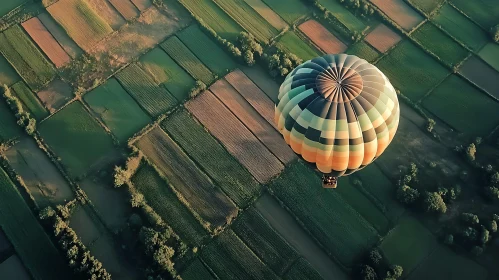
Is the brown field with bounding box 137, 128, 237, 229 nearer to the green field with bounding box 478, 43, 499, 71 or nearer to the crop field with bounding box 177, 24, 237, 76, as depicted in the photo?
the crop field with bounding box 177, 24, 237, 76

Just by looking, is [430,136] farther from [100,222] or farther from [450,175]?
[100,222]

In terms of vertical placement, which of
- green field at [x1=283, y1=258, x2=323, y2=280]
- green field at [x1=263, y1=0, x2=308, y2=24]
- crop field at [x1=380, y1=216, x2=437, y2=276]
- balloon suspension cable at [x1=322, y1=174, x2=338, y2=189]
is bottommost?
crop field at [x1=380, y1=216, x2=437, y2=276]

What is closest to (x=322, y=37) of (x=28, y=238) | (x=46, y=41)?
(x=46, y=41)

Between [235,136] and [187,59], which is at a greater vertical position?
[187,59]

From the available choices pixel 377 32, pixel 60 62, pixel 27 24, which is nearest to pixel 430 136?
pixel 377 32

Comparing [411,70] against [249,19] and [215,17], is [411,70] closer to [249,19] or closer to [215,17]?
[249,19]

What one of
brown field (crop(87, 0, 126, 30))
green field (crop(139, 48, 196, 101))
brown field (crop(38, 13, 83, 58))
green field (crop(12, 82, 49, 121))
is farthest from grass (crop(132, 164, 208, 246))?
brown field (crop(87, 0, 126, 30))

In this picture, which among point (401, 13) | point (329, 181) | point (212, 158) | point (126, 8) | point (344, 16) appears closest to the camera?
point (329, 181)
